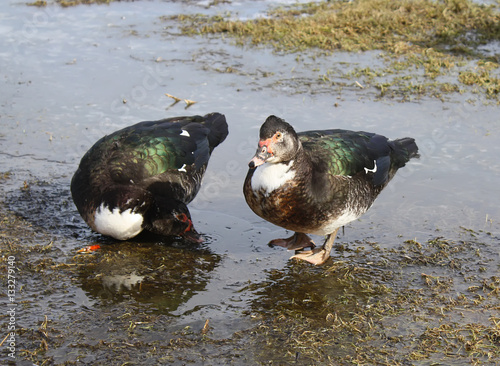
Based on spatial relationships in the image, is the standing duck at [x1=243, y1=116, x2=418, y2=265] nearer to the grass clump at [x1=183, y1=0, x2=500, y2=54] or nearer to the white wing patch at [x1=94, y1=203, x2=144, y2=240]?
the white wing patch at [x1=94, y1=203, x2=144, y2=240]

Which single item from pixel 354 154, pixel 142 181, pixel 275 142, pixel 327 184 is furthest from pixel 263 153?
pixel 142 181

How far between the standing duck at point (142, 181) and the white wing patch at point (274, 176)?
0.91 m

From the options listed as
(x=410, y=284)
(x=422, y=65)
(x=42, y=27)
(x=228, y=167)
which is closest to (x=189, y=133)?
(x=228, y=167)

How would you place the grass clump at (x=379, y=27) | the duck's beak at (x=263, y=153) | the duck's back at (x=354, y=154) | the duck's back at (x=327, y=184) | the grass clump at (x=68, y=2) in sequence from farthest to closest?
the grass clump at (x=68, y=2), the grass clump at (x=379, y=27), the duck's back at (x=354, y=154), the duck's back at (x=327, y=184), the duck's beak at (x=263, y=153)

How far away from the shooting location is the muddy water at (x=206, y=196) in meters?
4.54

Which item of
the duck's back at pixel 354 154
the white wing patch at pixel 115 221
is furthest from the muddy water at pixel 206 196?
the duck's back at pixel 354 154

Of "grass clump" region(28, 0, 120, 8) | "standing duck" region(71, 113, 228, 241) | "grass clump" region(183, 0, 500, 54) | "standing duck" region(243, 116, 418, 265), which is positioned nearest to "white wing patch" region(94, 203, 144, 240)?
"standing duck" region(71, 113, 228, 241)

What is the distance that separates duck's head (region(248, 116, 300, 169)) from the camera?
4793 millimetres

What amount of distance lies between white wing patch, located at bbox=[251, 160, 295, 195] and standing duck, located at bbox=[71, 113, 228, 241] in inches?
36.0

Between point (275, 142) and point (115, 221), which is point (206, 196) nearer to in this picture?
point (115, 221)

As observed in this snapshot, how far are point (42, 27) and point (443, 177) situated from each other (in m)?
8.64

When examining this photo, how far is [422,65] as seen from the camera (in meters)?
10.0

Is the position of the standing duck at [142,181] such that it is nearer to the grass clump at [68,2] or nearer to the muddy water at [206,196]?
the muddy water at [206,196]

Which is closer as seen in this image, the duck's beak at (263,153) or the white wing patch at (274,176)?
the duck's beak at (263,153)
